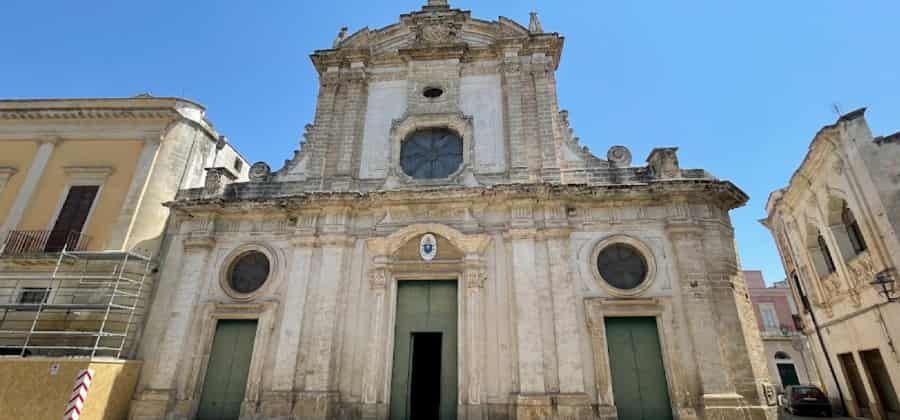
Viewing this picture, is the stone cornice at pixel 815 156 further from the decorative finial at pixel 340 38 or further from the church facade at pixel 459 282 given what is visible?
the decorative finial at pixel 340 38

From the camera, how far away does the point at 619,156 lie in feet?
36.7

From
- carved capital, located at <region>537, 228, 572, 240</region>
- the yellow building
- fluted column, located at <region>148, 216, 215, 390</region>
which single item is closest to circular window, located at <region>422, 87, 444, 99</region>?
carved capital, located at <region>537, 228, 572, 240</region>

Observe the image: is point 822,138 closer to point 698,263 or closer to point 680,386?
point 698,263

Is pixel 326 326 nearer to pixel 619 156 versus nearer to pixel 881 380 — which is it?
pixel 619 156

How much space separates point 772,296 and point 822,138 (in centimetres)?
1864

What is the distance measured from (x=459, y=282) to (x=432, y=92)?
5.95m

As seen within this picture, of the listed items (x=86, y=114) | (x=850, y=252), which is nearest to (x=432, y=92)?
(x=86, y=114)

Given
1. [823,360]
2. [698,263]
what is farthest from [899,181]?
[823,360]

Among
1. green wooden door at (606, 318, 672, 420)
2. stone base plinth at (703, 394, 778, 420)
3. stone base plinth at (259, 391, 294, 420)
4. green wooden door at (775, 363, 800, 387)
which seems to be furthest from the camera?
green wooden door at (775, 363, 800, 387)

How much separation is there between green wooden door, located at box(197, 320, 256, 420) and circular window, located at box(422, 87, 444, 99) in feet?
25.3

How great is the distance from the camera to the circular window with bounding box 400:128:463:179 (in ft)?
39.3

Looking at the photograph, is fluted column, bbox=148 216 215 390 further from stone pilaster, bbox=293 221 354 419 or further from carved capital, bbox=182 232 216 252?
stone pilaster, bbox=293 221 354 419

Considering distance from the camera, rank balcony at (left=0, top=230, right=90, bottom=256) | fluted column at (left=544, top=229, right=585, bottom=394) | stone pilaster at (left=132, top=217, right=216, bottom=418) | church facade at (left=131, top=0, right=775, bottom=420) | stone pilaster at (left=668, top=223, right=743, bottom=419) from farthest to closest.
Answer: balcony at (left=0, top=230, right=90, bottom=256)
stone pilaster at (left=132, top=217, right=216, bottom=418)
church facade at (left=131, top=0, right=775, bottom=420)
fluted column at (left=544, top=229, right=585, bottom=394)
stone pilaster at (left=668, top=223, right=743, bottom=419)

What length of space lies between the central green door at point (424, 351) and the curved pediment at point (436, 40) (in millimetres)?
7033
